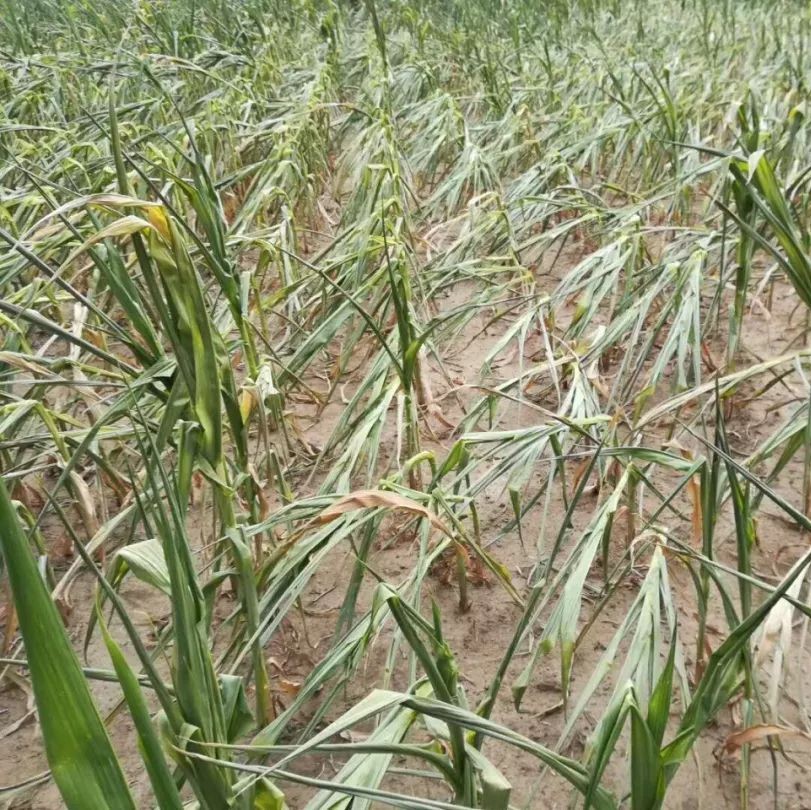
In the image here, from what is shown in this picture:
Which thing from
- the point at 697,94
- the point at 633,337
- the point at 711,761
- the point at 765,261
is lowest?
the point at 711,761

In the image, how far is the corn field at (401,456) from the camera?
0.66 meters

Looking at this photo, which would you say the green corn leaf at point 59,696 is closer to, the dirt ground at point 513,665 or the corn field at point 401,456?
the corn field at point 401,456

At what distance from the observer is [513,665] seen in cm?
107

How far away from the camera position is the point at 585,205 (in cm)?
175

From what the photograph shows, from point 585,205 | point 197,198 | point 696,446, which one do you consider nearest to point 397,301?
point 197,198

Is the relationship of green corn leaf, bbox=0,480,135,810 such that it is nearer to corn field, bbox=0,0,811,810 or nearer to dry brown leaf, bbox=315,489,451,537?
corn field, bbox=0,0,811,810

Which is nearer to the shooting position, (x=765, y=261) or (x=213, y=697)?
(x=213, y=697)

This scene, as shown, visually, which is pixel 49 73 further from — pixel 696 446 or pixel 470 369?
pixel 696 446

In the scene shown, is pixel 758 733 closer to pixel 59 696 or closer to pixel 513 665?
pixel 513 665

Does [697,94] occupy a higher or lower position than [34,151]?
lower

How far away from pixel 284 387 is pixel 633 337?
51 cm

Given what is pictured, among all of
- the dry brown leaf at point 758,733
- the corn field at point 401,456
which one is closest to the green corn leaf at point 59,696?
the corn field at point 401,456

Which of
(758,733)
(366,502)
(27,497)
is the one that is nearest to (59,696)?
(366,502)

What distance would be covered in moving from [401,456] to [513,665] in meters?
0.45
